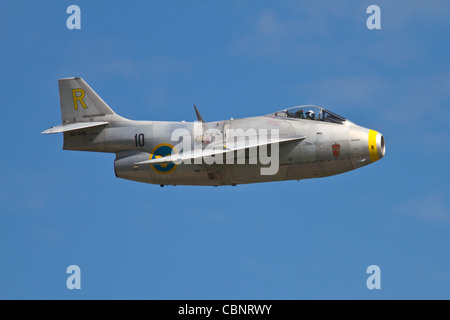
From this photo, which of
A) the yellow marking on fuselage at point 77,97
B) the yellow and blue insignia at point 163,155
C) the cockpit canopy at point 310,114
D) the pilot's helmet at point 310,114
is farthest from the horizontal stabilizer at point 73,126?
the pilot's helmet at point 310,114

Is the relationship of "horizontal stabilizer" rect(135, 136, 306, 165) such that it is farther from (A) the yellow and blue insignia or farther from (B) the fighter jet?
(A) the yellow and blue insignia

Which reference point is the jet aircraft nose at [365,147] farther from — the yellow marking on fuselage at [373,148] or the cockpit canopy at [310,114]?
the cockpit canopy at [310,114]

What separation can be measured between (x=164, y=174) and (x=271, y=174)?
203 inches

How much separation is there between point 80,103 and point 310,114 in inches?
451

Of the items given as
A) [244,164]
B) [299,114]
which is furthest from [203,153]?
[299,114]

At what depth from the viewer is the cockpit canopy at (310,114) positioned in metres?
47.0

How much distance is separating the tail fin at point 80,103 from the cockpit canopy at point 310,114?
843 cm

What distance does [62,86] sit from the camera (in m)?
50.7

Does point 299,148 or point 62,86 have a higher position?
point 62,86

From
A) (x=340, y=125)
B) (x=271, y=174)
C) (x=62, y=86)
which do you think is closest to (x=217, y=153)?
(x=271, y=174)

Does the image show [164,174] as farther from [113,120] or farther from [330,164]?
[330,164]

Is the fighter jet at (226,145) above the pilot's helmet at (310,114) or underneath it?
underneath

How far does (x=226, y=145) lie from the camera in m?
46.7

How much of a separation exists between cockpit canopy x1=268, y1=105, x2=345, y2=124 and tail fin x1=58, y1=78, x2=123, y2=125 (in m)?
8.43
